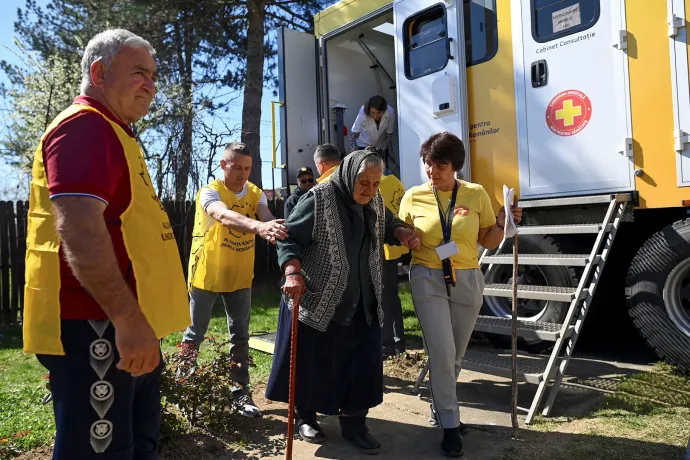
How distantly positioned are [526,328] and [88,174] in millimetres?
3221

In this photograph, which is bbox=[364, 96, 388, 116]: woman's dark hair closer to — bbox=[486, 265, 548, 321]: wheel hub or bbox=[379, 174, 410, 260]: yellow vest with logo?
bbox=[379, 174, 410, 260]: yellow vest with logo

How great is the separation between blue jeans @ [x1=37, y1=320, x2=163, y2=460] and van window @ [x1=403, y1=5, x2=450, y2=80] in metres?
4.30

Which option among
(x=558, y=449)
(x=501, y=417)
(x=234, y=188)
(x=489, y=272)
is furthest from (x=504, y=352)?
(x=234, y=188)

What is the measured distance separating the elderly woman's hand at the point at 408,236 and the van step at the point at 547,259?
1.38m

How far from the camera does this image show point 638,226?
4488mm

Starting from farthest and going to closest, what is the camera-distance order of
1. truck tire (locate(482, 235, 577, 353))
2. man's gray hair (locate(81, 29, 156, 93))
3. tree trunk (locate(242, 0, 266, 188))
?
tree trunk (locate(242, 0, 266, 188))
truck tire (locate(482, 235, 577, 353))
man's gray hair (locate(81, 29, 156, 93))

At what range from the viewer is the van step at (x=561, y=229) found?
4117 mm

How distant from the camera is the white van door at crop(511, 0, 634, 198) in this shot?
4.19 meters

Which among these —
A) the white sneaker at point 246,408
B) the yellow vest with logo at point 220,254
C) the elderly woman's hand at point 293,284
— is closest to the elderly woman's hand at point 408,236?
the elderly woman's hand at point 293,284

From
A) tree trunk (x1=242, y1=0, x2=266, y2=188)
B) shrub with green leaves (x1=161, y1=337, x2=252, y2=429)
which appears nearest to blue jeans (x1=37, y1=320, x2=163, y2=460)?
shrub with green leaves (x1=161, y1=337, x2=252, y2=429)

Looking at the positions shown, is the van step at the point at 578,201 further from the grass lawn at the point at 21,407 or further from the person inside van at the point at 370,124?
the grass lawn at the point at 21,407

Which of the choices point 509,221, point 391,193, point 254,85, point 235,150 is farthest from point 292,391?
point 254,85

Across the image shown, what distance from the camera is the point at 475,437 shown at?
131 inches

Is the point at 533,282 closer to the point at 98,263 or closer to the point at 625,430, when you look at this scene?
the point at 625,430
